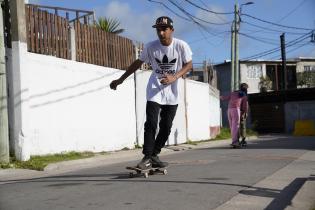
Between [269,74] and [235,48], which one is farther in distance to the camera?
[269,74]

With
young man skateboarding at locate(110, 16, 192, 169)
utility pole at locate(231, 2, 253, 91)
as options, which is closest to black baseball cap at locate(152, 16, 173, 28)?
young man skateboarding at locate(110, 16, 192, 169)

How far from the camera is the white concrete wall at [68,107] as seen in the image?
10.5 meters

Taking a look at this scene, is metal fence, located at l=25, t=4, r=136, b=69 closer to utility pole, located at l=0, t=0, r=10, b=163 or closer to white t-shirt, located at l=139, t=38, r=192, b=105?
utility pole, located at l=0, t=0, r=10, b=163

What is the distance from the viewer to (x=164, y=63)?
24.3 feet

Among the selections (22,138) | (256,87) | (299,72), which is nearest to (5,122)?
(22,138)

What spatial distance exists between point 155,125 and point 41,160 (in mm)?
4168

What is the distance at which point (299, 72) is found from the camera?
5619cm

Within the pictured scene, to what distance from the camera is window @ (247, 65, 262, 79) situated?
172 ft

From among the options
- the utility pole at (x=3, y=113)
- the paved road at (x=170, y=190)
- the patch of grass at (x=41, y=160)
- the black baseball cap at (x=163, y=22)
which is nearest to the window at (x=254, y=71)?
the patch of grass at (x=41, y=160)

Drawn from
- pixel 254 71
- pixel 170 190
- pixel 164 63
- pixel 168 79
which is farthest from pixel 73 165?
pixel 254 71

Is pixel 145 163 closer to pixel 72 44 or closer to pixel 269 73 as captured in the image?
pixel 72 44

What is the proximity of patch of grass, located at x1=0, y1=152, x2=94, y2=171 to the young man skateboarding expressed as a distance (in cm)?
325

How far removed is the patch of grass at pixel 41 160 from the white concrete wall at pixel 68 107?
16 centimetres

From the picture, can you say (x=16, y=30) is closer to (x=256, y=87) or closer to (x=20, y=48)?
(x=20, y=48)
